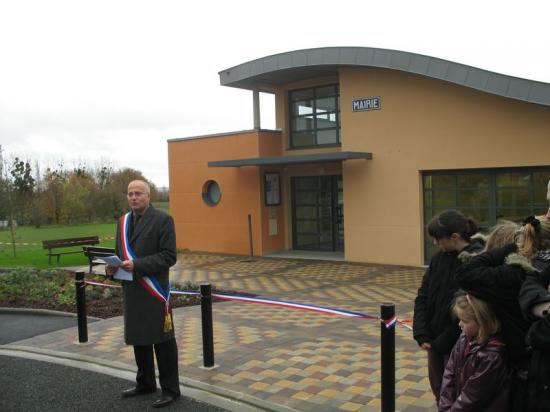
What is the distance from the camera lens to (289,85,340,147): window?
1573cm

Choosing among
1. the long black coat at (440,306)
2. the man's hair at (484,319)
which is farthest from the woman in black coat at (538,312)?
the long black coat at (440,306)

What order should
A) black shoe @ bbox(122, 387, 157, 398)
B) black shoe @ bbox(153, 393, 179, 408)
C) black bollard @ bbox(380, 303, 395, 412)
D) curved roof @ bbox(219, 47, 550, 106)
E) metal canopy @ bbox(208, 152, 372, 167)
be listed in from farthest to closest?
1. metal canopy @ bbox(208, 152, 372, 167)
2. curved roof @ bbox(219, 47, 550, 106)
3. black shoe @ bbox(122, 387, 157, 398)
4. black shoe @ bbox(153, 393, 179, 408)
5. black bollard @ bbox(380, 303, 395, 412)

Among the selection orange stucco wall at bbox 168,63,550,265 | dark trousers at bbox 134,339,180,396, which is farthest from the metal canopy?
dark trousers at bbox 134,339,180,396

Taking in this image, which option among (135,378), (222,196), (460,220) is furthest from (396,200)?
(460,220)

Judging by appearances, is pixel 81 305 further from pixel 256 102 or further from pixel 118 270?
pixel 256 102

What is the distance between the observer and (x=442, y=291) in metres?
3.57

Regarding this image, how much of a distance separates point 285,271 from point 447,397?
33.3 feet

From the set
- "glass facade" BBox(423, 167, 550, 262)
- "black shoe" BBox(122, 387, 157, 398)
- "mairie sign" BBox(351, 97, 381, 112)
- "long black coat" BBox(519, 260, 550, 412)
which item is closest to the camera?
"long black coat" BBox(519, 260, 550, 412)

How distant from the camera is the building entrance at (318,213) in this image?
16.0 meters

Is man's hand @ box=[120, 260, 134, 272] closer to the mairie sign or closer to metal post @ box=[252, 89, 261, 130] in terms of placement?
the mairie sign

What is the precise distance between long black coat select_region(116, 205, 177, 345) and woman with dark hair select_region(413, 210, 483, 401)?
211 cm

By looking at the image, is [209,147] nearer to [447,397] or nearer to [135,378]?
[135,378]

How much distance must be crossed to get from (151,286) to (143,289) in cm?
7

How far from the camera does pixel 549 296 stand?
2404 millimetres
